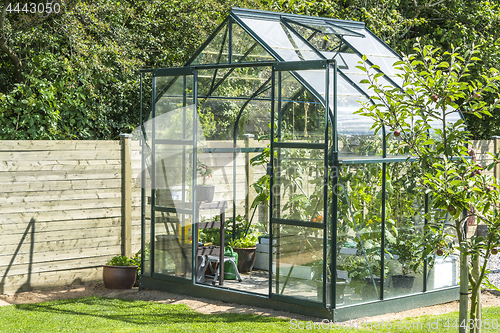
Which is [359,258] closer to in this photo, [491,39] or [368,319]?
[368,319]

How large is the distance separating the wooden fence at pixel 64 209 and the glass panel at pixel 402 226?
8.88 feet

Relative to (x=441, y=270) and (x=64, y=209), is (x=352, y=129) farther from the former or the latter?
(x=64, y=209)

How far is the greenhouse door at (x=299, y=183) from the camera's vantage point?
16.7ft

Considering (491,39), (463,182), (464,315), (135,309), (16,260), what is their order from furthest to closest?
(491,39)
(16,260)
(135,309)
(464,315)
(463,182)

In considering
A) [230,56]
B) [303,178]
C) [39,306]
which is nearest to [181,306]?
[39,306]

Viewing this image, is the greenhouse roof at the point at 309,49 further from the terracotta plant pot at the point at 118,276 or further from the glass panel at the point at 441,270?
the terracotta plant pot at the point at 118,276

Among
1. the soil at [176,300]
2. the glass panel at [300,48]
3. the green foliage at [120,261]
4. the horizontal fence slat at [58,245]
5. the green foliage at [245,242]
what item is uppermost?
the glass panel at [300,48]

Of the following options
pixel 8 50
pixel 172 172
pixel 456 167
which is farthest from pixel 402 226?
pixel 8 50

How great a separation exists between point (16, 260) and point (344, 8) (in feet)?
27.0

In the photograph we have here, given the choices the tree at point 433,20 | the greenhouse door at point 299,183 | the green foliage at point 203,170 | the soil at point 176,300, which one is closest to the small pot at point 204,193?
the green foliage at point 203,170

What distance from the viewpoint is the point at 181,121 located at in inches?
248

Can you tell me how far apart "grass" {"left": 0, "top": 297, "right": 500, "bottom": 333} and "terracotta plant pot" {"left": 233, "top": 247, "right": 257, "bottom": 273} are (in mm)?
1573

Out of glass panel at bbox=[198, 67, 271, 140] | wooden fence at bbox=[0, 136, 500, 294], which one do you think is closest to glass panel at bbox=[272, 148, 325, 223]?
glass panel at bbox=[198, 67, 271, 140]

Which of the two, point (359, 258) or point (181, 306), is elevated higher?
point (359, 258)
